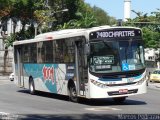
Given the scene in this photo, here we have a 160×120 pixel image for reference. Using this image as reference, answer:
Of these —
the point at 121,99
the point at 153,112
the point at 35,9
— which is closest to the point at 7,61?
the point at 35,9

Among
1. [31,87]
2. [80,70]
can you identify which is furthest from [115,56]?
[31,87]

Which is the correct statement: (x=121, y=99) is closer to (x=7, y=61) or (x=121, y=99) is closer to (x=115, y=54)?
(x=115, y=54)

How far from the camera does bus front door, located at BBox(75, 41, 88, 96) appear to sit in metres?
22.2

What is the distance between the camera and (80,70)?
2248 cm

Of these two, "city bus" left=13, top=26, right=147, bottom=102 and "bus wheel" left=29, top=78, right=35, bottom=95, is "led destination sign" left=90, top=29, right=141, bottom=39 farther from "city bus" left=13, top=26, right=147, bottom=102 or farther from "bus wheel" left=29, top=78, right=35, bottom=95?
"bus wheel" left=29, top=78, right=35, bottom=95

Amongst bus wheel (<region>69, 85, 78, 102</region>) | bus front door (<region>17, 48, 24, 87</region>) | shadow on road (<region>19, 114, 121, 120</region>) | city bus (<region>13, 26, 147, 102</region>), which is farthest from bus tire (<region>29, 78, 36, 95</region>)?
shadow on road (<region>19, 114, 121, 120</region>)

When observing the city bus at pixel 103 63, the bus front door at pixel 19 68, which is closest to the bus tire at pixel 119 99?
the city bus at pixel 103 63

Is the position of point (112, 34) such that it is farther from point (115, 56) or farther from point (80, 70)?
point (80, 70)

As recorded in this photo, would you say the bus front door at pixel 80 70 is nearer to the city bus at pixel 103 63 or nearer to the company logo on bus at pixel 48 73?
the city bus at pixel 103 63

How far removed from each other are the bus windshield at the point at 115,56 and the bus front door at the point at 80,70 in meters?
0.68

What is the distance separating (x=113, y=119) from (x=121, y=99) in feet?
25.1

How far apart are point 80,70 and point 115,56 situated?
169 centimetres

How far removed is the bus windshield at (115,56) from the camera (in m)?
21.6

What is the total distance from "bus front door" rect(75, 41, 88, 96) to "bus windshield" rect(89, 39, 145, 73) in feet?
2.22
